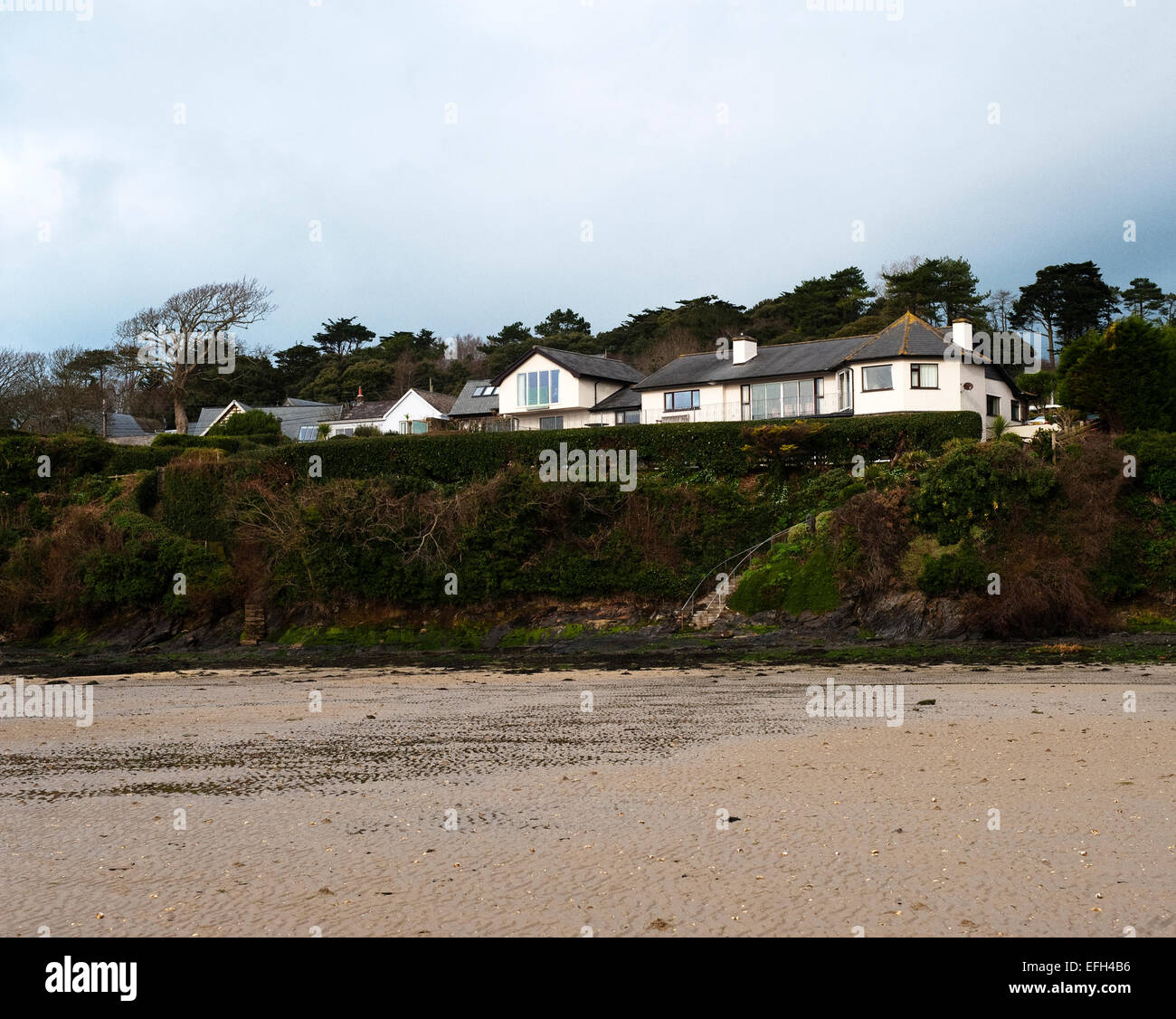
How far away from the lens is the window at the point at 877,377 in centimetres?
4184

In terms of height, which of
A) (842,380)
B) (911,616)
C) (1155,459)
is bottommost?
(911,616)

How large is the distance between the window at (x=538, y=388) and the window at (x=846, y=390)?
15650 mm

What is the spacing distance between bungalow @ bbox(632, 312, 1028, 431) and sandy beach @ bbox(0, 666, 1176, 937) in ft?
86.9

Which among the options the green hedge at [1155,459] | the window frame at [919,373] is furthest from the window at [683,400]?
the green hedge at [1155,459]

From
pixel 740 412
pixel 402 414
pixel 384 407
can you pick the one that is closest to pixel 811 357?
pixel 740 412

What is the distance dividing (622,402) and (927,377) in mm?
16002

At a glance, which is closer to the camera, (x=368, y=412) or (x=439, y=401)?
(x=439, y=401)

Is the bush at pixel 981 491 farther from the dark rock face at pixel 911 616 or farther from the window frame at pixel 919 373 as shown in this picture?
the window frame at pixel 919 373

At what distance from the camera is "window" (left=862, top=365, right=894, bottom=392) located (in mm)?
41844

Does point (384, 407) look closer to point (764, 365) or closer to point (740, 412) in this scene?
point (740, 412)

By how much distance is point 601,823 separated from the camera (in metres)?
9.32
